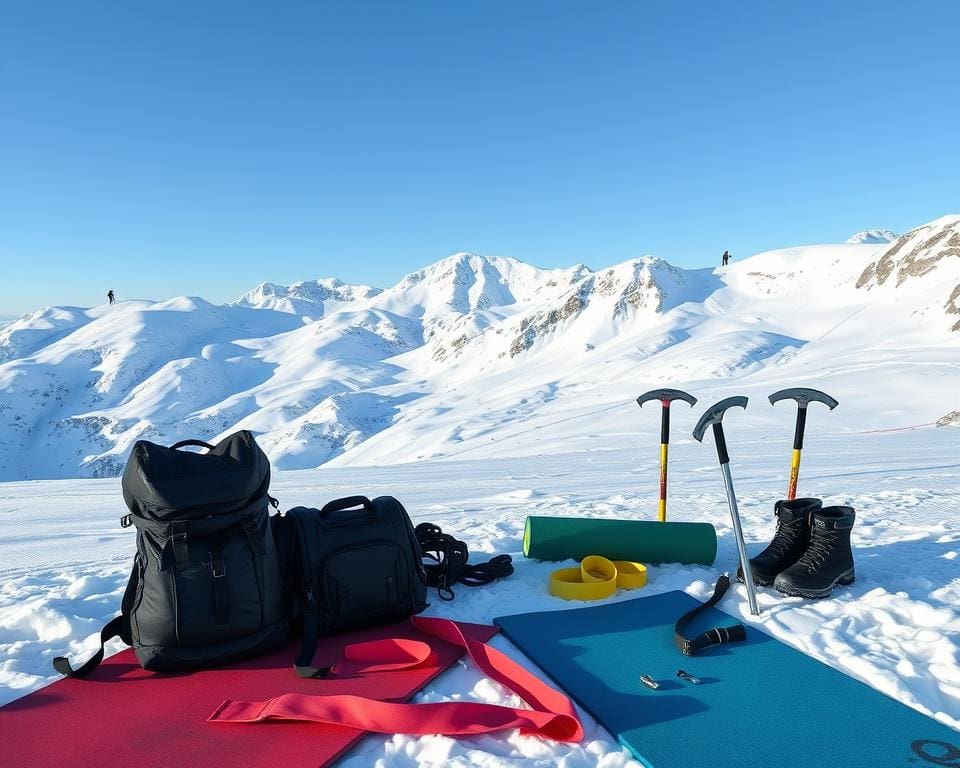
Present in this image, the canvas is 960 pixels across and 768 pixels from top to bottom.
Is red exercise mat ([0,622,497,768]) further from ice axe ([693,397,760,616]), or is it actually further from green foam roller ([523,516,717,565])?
ice axe ([693,397,760,616])

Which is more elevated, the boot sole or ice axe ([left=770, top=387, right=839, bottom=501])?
ice axe ([left=770, top=387, right=839, bottom=501])

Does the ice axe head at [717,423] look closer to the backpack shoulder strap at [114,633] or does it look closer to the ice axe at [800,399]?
the ice axe at [800,399]

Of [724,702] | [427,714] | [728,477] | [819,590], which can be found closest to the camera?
[427,714]

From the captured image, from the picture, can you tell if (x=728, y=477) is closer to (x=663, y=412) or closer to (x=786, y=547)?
(x=786, y=547)

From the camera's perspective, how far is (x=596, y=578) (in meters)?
4.09

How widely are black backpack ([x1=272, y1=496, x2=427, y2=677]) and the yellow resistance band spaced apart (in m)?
0.96

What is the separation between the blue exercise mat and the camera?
231 centimetres

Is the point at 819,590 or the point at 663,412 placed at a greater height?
the point at 663,412

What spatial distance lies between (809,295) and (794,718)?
5482cm

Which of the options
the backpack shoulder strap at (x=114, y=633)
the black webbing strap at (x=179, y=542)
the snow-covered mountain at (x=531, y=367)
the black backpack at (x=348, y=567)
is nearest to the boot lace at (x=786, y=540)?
the black backpack at (x=348, y=567)

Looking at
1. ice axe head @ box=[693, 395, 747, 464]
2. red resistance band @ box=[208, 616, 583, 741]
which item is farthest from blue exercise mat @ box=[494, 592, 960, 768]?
ice axe head @ box=[693, 395, 747, 464]

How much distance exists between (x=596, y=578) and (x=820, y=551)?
55.1 inches

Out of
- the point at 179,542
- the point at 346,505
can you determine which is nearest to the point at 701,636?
the point at 346,505

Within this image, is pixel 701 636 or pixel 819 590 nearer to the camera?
pixel 701 636
